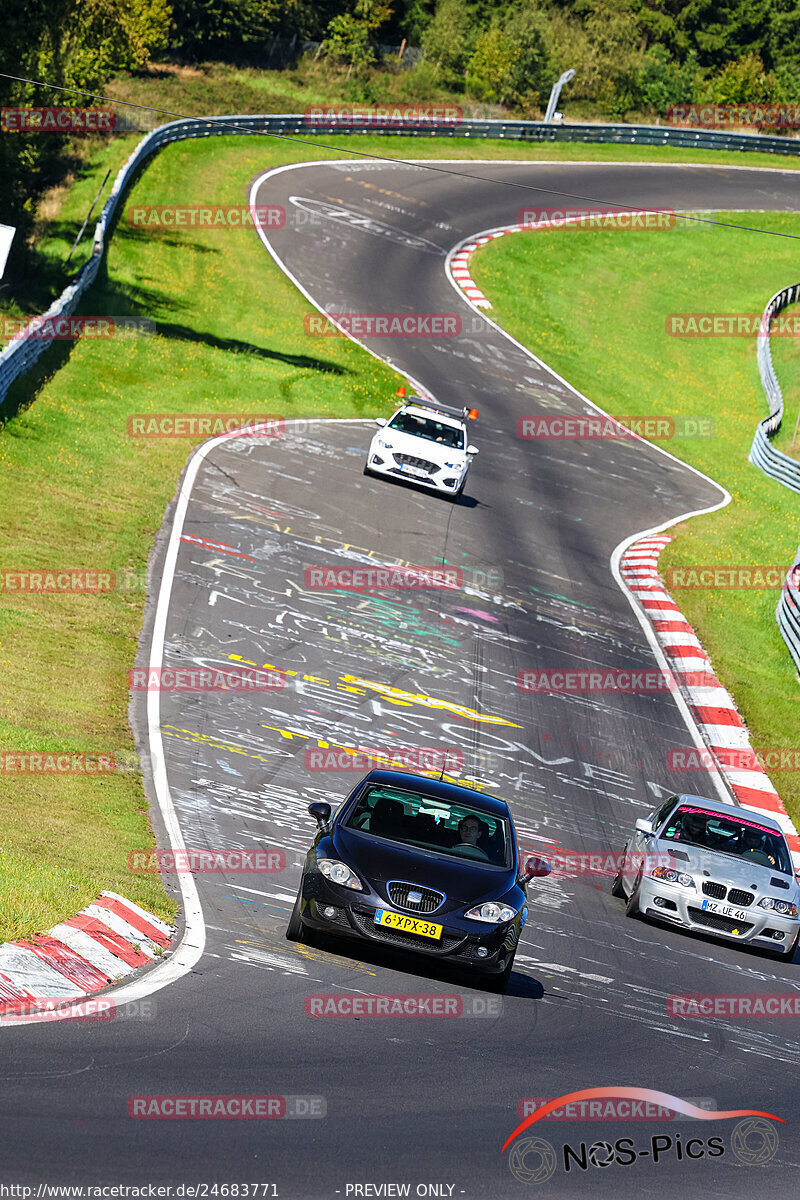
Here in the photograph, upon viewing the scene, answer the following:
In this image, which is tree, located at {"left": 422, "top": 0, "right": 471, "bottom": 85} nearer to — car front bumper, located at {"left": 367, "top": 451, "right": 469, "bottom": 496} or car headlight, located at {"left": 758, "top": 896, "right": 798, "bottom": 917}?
car front bumper, located at {"left": 367, "top": 451, "right": 469, "bottom": 496}

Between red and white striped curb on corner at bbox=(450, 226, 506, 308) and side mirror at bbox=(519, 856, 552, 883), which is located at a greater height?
side mirror at bbox=(519, 856, 552, 883)

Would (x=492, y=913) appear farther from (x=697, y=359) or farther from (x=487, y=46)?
(x=487, y=46)

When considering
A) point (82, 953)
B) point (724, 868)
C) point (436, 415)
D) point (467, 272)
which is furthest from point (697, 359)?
point (82, 953)

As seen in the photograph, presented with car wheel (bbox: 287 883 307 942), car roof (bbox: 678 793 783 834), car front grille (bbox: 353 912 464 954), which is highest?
car front grille (bbox: 353 912 464 954)

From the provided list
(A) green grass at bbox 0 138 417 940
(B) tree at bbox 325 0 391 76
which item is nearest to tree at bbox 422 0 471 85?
(B) tree at bbox 325 0 391 76

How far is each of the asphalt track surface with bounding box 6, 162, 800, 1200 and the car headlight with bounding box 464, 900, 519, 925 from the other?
63 centimetres

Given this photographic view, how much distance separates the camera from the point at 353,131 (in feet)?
198

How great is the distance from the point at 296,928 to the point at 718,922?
513cm

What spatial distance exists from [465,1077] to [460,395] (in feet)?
98.1

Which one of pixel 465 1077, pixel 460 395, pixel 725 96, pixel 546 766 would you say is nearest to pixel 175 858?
pixel 465 1077

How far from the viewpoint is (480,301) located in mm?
46281

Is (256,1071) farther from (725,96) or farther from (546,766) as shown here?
(725,96)

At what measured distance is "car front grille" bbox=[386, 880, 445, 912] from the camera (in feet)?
33.9

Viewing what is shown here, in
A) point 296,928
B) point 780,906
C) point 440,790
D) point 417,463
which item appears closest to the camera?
point 296,928
